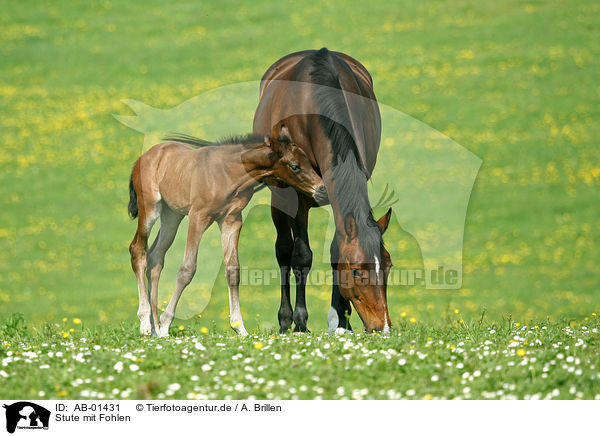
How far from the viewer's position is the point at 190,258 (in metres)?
7.21

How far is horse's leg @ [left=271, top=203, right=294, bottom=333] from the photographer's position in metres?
8.52

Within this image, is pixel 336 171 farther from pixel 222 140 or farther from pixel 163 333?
pixel 163 333

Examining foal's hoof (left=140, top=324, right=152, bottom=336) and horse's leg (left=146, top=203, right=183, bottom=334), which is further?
horse's leg (left=146, top=203, right=183, bottom=334)

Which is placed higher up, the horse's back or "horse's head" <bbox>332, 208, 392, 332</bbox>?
the horse's back

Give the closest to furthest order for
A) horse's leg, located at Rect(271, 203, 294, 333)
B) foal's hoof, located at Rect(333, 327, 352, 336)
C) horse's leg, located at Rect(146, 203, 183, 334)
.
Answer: foal's hoof, located at Rect(333, 327, 352, 336) < horse's leg, located at Rect(146, 203, 183, 334) < horse's leg, located at Rect(271, 203, 294, 333)

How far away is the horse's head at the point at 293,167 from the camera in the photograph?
7.00 metres

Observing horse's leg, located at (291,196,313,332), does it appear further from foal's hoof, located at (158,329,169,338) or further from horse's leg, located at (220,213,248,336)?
foal's hoof, located at (158,329,169,338)

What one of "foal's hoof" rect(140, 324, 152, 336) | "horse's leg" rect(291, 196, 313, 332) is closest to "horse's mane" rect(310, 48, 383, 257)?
"horse's leg" rect(291, 196, 313, 332)

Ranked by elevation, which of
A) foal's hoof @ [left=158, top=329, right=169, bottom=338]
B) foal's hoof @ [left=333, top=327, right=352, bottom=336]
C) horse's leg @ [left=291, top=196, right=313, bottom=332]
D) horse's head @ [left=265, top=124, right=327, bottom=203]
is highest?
horse's head @ [left=265, top=124, right=327, bottom=203]

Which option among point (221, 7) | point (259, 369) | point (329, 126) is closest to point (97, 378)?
point (259, 369)

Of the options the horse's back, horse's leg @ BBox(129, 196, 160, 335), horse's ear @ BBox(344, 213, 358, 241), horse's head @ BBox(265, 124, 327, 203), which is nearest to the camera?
horse's ear @ BBox(344, 213, 358, 241)
